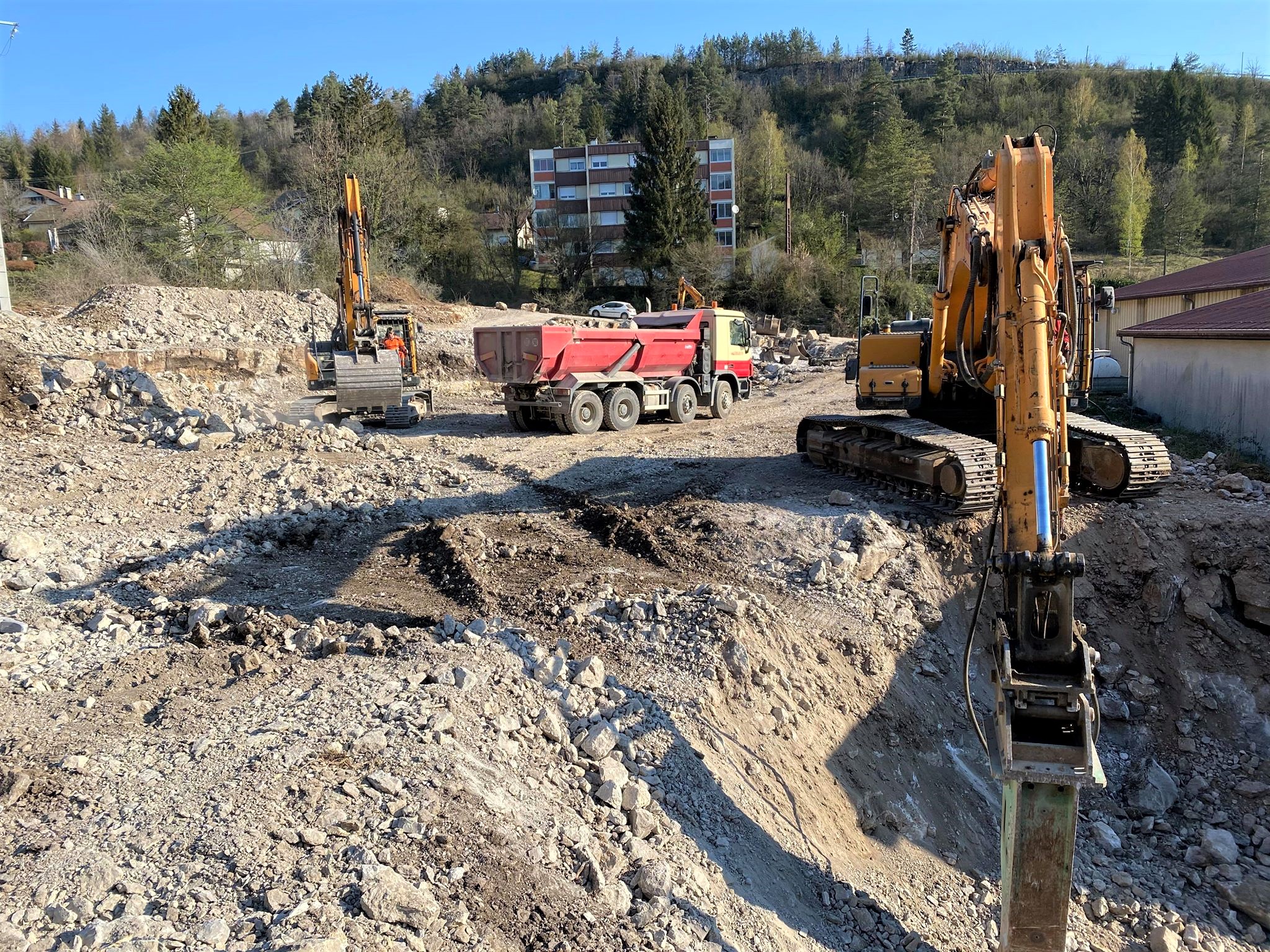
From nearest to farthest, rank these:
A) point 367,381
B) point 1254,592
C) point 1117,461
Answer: point 1254,592, point 1117,461, point 367,381

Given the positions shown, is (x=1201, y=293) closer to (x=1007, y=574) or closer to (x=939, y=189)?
(x=1007, y=574)

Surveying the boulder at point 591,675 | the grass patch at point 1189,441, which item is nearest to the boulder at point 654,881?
the boulder at point 591,675

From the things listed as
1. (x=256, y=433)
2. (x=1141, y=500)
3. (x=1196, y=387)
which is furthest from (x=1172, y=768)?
(x=256, y=433)

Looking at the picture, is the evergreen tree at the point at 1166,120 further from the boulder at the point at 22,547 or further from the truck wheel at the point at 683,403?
the boulder at the point at 22,547

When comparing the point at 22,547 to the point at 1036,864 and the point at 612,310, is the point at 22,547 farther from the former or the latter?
the point at 612,310

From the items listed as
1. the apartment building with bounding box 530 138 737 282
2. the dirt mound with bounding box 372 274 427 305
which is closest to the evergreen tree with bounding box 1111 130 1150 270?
the apartment building with bounding box 530 138 737 282

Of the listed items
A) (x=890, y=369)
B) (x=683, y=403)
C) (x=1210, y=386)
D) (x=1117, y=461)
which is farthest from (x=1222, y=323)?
(x=683, y=403)

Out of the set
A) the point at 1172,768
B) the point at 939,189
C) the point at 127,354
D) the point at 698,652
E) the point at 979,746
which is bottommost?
the point at 1172,768

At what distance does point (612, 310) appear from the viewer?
42.9 meters

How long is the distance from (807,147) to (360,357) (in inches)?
2821

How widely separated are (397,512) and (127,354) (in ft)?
42.0

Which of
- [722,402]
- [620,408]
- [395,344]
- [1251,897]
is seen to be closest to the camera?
[1251,897]

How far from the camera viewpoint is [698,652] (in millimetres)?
6961

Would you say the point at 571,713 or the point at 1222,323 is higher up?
the point at 1222,323
